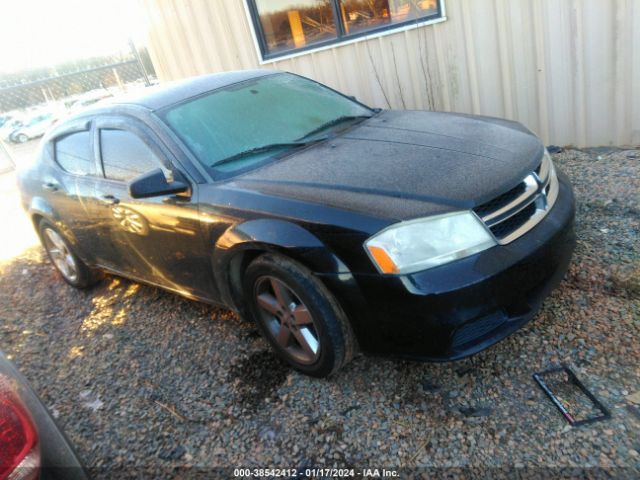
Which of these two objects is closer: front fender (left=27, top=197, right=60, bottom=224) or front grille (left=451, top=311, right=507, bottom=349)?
front grille (left=451, top=311, right=507, bottom=349)

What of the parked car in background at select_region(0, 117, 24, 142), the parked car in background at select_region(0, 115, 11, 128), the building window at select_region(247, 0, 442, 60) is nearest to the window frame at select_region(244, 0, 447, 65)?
the building window at select_region(247, 0, 442, 60)

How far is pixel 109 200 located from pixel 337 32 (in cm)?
369

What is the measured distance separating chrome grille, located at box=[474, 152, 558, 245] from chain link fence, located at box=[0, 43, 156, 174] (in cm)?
734

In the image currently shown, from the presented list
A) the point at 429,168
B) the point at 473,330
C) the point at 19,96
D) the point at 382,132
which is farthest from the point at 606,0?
the point at 19,96

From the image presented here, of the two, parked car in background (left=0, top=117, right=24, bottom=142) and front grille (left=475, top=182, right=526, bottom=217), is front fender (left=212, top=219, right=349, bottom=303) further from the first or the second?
parked car in background (left=0, top=117, right=24, bottom=142)

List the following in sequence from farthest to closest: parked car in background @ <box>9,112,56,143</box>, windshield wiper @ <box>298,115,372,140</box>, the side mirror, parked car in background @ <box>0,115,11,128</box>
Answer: parked car in background @ <box>9,112,56,143</box>, parked car in background @ <box>0,115,11,128</box>, windshield wiper @ <box>298,115,372,140</box>, the side mirror

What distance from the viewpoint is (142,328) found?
3.76m

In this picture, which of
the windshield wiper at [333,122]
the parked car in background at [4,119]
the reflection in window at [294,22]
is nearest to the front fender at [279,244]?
the windshield wiper at [333,122]

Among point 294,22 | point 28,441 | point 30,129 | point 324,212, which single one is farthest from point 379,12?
point 30,129

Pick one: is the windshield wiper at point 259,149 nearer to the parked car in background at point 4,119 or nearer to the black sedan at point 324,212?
the black sedan at point 324,212

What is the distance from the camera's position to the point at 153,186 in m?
2.75

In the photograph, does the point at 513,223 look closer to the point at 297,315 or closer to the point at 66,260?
the point at 297,315

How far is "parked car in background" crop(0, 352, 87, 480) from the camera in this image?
147 cm

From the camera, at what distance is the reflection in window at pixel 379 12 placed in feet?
17.5
